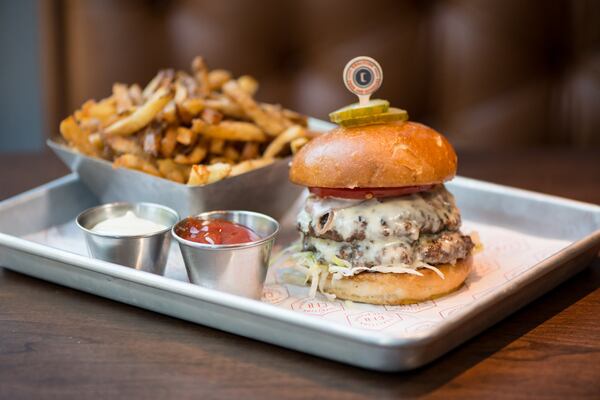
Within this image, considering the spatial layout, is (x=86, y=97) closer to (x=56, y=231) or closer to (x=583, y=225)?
(x=56, y=231)

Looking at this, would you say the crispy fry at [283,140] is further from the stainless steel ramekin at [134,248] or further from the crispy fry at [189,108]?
the stainless steel ramekin at [134,248]

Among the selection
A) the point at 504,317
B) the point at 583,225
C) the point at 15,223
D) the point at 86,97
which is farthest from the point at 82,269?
the point at 86,97

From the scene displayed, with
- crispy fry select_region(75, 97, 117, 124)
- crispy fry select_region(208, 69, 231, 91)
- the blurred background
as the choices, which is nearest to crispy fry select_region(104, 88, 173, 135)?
crispy fry select_region(75, 97, 117, 124)

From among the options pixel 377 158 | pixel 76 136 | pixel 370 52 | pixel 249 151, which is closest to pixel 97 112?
pixel 76 136

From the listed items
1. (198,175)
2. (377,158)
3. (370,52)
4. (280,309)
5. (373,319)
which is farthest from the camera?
(370,52)

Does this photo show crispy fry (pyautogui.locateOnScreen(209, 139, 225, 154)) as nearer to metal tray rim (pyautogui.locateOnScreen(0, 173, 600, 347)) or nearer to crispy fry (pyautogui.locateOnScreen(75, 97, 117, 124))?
crispy fry (pyautogui.locateOnScreen(75, 97, 117, 124))

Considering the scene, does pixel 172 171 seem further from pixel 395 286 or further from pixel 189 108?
pixel 395 286
